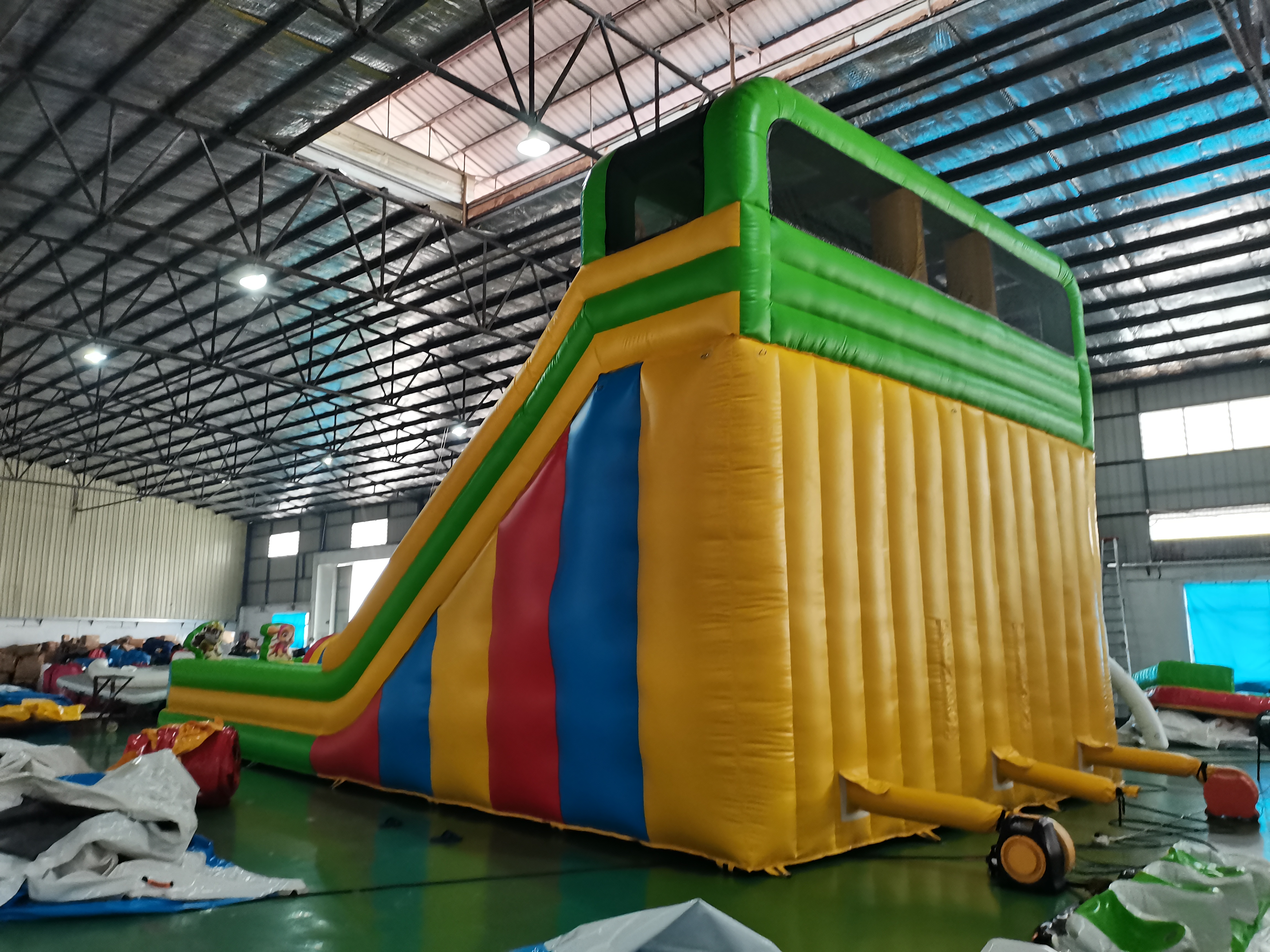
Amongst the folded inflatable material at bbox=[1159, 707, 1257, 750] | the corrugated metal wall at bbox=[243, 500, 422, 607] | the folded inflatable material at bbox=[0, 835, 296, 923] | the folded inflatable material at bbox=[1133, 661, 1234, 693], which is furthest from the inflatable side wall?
the corrugated metal wall at bbox=[243, 500, 422, 607]

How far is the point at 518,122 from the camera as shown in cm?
1153

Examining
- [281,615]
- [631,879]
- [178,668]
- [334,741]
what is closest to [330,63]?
[178,668]

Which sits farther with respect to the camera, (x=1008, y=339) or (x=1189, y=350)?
(x=1189, y=350)

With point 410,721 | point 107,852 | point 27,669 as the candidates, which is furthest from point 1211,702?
point 27,669

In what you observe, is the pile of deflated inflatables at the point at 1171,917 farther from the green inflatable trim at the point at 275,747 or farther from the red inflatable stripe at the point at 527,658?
the green inflatable trim at the point at 275,747

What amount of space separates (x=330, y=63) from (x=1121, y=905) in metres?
8.24

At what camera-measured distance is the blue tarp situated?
1270 cm

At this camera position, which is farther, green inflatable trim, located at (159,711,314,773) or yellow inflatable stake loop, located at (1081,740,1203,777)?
green inflatable trim, located at (159,711,314,773)

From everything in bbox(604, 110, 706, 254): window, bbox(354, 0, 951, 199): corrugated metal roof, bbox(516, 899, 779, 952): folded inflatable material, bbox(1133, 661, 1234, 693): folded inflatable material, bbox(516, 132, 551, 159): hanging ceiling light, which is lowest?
bbox(516, 899, 779, 952): folded inflatable material

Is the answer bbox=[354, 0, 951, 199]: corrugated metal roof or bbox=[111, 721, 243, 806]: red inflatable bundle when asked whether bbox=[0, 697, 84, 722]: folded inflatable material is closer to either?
bbox=[111, 721, 243, 806]: red inflatable bundle

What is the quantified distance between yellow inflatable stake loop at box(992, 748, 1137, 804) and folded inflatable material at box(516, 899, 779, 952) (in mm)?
2072

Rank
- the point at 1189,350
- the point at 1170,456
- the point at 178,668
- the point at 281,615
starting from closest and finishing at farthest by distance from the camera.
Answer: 1. the point at 178,668
2. the point at 1189,350
3. the point at 1170,456
4. the point at 281,615

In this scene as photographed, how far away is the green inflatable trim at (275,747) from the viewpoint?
471cm

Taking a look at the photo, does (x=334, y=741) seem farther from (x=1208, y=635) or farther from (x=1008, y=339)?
(x=1208, y=635)
